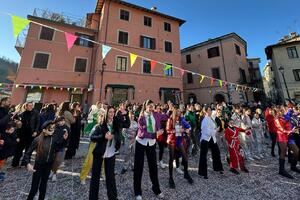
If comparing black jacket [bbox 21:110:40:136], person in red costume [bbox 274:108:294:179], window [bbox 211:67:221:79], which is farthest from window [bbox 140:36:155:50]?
person in red costume [bbox 274:108:294:179]

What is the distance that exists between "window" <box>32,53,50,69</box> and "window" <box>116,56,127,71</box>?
7.28 meters

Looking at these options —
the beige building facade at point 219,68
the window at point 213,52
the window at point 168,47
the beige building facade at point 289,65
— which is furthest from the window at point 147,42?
the beige building facade at point 289,65

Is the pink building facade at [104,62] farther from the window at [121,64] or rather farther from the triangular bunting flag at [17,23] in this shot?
the triangular bunting flag at [17,23]

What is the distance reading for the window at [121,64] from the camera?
17.3 m

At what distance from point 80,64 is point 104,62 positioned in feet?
11.8

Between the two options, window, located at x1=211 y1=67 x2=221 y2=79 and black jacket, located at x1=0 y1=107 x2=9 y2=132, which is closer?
black jacket, located at x1=0 y1=107 x2=9 y2=132

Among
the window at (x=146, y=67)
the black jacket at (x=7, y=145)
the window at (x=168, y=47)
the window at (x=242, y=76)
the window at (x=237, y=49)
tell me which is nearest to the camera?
the black jacket at (x=7, y=145)

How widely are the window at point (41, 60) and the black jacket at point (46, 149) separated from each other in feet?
53.5

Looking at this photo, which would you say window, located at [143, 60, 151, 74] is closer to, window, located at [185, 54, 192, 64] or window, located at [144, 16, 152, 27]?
window, located at [144, 16, 152, 27]

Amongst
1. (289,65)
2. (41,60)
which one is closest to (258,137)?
(41,60)

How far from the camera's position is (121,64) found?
57.4ft

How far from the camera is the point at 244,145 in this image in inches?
243

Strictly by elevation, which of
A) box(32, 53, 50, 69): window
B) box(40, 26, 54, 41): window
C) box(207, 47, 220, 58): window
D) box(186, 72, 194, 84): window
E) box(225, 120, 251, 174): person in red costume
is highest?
box(207, 47, 220, 58): window

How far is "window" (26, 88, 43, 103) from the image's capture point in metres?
15.1
